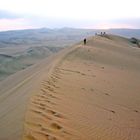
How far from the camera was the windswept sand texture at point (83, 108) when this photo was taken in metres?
6.25

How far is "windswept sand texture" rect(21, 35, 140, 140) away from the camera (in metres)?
6.25

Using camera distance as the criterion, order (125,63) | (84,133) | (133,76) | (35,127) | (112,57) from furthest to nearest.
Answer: (112,57) < (125,63) < (133,76) < (84,133) < (35,127)

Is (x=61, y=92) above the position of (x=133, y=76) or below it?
above

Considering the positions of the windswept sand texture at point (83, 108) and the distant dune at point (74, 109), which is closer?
the distant dune at point (74, 109)

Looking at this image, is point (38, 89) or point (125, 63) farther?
point (125, 63)

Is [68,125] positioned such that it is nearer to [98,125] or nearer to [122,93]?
[98,125]

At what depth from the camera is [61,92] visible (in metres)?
9.41

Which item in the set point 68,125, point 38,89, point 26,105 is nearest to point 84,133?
point 68,125

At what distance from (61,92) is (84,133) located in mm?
3032

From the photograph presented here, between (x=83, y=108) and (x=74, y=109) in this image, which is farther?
(x=83, y=108)

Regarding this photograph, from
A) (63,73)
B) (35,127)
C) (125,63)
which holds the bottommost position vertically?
(125,63)

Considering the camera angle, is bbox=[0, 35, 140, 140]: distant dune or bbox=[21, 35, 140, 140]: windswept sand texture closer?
bbox=[0, 35, 140, 140]: distant dune

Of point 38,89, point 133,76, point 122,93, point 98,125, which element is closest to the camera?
point 98,125

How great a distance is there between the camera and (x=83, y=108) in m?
8.29
